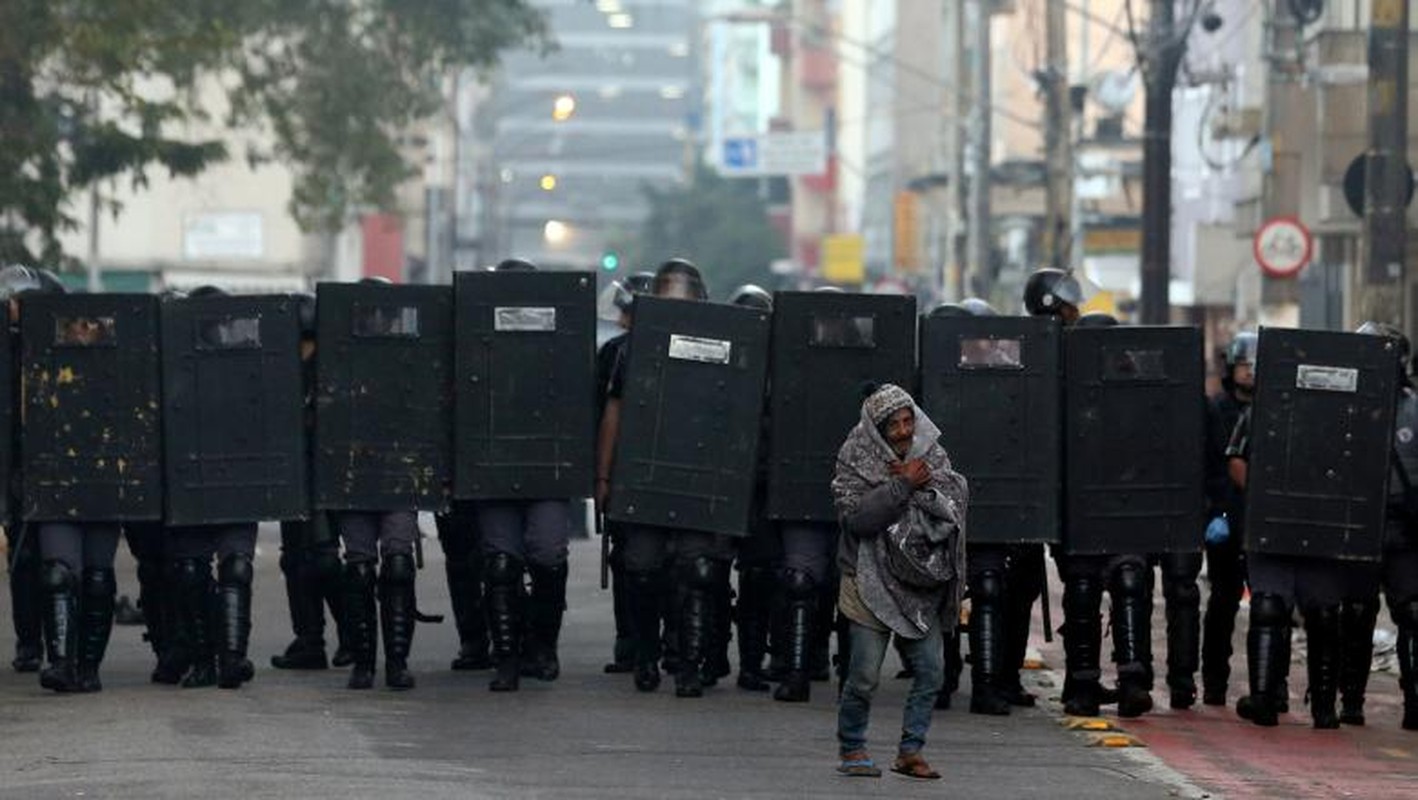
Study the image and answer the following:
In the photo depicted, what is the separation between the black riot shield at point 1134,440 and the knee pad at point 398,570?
2853mm

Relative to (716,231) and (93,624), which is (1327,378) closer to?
(93,624)

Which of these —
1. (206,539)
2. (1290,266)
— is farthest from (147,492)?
(1290,266)

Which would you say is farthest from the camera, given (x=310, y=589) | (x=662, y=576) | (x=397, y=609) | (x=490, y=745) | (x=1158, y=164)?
(x=1158, y=164)

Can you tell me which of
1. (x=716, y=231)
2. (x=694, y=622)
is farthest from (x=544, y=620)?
(x=716, y=231)

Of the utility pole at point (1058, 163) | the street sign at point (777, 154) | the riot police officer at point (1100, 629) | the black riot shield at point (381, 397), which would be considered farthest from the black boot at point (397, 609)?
the street sign at point (777, 154)

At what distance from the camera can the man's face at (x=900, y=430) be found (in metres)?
11.3

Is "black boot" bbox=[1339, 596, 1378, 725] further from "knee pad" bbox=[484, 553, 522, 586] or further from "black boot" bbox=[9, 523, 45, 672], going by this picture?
"black boot" bbox=[9, 523, 45, 672]

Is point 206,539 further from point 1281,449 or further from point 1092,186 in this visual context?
point 1092,186

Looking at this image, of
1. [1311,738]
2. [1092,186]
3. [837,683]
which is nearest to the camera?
[1311,738]

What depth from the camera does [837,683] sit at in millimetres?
14969

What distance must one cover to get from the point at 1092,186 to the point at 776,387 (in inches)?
1697

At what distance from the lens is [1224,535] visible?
14.7m

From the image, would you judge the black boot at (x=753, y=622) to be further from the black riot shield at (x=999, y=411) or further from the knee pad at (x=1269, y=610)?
the knee pad at (x=1269, y=610)

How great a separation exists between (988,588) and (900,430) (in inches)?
102
